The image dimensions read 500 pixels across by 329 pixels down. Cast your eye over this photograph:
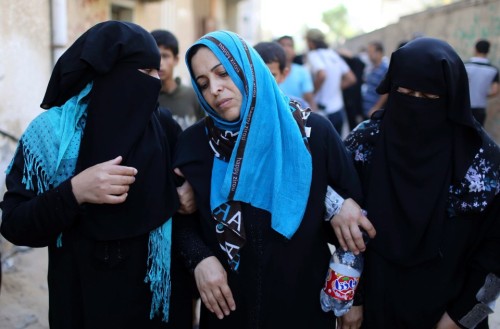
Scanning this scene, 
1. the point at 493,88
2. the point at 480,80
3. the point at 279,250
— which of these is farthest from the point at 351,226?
the point at 493,88

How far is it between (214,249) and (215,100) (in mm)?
534

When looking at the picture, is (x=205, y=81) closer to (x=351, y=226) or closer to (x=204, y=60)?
(x=204, y=60)

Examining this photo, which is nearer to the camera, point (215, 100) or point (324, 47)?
point (215, 100)

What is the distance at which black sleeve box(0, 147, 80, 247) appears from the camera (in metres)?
1.59

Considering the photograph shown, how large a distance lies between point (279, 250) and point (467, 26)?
8509 mm

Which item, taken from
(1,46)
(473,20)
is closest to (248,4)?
(473,20)

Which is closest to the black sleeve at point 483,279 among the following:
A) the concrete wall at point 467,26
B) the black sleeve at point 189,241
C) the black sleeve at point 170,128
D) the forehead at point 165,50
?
the black sleeve at point 189,241

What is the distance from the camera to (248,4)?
59.2 ft

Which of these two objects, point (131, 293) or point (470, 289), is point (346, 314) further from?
point (131, 293)

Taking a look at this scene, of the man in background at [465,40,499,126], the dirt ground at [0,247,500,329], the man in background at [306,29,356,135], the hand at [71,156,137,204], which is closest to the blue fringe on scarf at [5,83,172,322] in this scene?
the hand at [71,156,137,204]

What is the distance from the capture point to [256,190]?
5.67 ft

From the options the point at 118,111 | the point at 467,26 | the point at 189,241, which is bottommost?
the point at 189,241

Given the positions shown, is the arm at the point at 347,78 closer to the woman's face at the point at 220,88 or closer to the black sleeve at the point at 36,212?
the woman's face at the point at 220,88

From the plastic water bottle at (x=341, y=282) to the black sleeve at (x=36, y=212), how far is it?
89 centimetres
